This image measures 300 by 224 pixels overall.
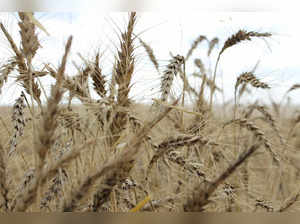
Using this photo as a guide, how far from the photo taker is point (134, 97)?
2.05 feet

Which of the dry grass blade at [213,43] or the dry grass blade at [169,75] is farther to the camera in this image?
the dry grass blade at [213,43]

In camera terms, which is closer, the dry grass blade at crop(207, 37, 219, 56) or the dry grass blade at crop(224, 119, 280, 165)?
the dry grass blade at crop(224, 119, 280, 165)

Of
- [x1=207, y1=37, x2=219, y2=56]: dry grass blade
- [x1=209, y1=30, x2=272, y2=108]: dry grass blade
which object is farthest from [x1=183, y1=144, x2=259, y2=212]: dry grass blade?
[x1=207, y1=37, x2=219, y2=56]: dry grass blade

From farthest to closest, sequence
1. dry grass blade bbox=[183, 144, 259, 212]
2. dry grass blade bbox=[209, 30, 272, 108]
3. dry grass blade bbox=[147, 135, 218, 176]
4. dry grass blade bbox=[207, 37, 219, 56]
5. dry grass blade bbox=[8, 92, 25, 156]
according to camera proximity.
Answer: dry grass blade bbox=[207, 37, 219, 56] → dry grass blade bbox=[209, 30, 272, 108] → dry grass blade bbox=[8, 92, 25, 156] → dry grass blade bbox=[147, 135, 218, 176] → dry grass blade bbox=[183, 144, 259, 212]

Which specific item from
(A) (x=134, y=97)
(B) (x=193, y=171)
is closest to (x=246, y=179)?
(B) (x=193, y=171)

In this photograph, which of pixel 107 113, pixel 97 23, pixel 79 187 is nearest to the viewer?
pixel 79 187

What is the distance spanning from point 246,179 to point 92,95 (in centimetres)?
60

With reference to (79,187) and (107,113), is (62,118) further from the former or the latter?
(79,187)

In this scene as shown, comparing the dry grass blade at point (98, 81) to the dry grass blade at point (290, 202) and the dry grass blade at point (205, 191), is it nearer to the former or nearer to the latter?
the dry grass blade at point (205, 191)

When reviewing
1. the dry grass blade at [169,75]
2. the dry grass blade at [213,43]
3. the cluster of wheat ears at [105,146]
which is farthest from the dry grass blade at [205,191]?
the dry grass blade at [213,43]

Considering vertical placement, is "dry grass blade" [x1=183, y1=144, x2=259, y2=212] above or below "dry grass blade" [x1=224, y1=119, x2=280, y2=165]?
below

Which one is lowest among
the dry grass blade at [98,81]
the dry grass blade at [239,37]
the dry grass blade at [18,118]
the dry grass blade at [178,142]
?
the dry grass blade at [178,142]

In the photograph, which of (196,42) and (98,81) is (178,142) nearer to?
(98,81)

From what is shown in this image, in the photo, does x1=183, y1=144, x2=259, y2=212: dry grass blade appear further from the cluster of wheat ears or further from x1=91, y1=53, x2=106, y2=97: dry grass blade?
x1=91, y1=53, x2=106, y2=97: dry grass blade
